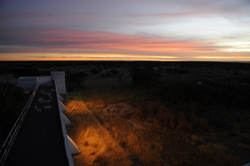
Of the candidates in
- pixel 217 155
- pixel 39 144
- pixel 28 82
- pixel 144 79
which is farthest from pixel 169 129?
pixel 28 82

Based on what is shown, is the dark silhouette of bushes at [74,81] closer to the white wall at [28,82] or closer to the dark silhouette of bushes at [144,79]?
the white wall at [28,82]

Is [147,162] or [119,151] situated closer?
[147,162]

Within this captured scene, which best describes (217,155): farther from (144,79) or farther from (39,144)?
(144,79)

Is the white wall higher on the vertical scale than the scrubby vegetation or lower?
higher

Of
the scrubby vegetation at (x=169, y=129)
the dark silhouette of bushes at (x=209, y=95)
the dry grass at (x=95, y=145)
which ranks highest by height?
the dark silhouette of bushes at (x=209, y=95)

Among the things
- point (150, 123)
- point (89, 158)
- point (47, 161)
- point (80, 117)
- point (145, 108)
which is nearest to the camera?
point (47, 161)

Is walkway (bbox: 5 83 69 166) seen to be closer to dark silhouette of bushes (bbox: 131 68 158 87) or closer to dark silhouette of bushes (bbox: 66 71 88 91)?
dark silhouette of bushes (bbox: 66 71 88 91)

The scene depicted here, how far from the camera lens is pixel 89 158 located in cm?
768

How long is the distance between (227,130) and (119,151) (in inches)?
267

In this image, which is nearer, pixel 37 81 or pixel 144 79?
pixel 37 81

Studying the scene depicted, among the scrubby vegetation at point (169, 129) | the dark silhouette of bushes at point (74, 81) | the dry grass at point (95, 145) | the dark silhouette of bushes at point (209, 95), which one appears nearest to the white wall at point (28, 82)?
the scrubby vegetation at point (169, 129)

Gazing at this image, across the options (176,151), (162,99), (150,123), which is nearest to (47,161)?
(176,151)

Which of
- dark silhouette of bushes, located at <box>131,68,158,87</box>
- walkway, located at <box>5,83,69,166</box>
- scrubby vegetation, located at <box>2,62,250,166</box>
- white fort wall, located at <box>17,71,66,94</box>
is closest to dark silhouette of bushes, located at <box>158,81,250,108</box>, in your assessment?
scrubby vegetation, located at <box>2,62,250,166</box>

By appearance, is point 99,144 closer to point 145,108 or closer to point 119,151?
point 119,151
